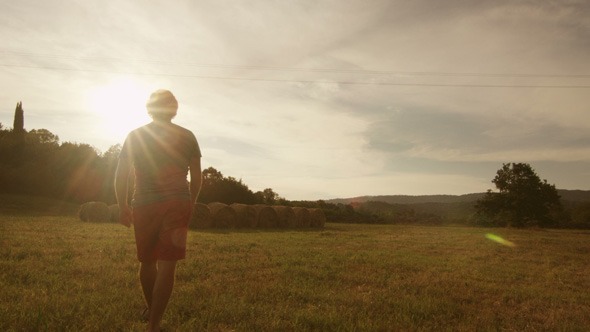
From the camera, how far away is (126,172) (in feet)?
14.5

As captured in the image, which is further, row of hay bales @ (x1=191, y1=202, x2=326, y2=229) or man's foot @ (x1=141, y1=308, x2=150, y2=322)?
row of hay bales @ (x1=191, y1=202, x2=326, y2=229)

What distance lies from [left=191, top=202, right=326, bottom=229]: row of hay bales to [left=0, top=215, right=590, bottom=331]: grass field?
37.8 feet

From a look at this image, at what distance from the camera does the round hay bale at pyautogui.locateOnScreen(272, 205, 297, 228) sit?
26511 mm

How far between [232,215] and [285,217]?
4.66 m

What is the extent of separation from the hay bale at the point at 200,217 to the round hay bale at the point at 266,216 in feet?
13.1

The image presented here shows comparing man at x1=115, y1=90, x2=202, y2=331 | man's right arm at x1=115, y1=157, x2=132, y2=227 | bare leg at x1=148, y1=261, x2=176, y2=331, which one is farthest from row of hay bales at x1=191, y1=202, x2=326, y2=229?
bare leg at x1=148, y1=261, x2=176, y2=331

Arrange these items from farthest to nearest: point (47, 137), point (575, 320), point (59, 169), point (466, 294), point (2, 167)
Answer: point (47, 137) < point (59, 169) < point (2, 167) < point (466, 294) < point (575, 320)

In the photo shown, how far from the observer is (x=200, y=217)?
2131 centimetres

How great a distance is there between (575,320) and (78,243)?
34.3ft

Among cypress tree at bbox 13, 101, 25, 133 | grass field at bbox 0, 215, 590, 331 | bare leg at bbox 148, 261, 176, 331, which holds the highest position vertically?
cypress tree at bbox 13, 101, 25, 133

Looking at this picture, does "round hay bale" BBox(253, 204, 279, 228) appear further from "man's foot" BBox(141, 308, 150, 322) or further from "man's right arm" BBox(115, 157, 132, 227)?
"man's right arm" BBox(115, 157, 132, 227)

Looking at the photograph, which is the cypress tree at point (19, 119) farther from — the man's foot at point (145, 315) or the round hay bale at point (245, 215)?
the man's foot at point (145, 315)

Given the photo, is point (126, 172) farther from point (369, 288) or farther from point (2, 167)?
point (2, 167)

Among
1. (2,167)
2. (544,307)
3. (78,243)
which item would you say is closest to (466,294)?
(544,307)
